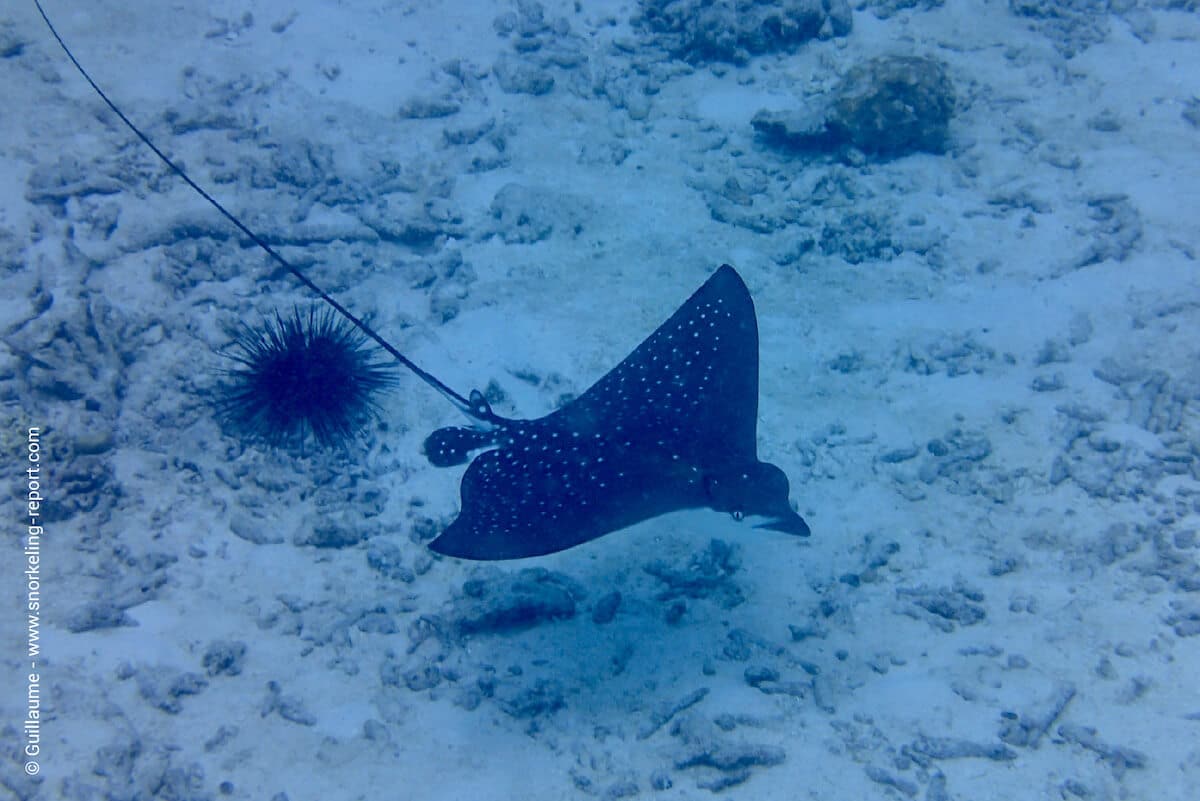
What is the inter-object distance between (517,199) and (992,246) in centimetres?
444

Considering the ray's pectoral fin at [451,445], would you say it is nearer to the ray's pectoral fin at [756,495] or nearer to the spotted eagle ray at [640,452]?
the spotted eagle ray at [640,452]

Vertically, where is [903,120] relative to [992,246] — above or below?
above

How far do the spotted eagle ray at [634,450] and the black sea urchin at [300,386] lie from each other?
180 millimetres

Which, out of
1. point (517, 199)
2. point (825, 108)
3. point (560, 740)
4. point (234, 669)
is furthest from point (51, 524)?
point (825, 108)

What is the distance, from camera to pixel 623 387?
433cm

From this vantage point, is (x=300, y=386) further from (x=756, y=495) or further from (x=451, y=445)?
(x=756, y=495)

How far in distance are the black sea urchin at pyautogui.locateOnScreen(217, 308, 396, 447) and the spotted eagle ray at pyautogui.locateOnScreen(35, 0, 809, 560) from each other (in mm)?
180

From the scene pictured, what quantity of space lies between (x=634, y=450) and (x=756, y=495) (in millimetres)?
777

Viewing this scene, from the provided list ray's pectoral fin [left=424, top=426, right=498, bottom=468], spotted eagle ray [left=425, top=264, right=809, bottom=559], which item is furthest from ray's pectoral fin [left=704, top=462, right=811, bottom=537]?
ray's pectoral fin [left=424, top=426, right=498, bottom=468]

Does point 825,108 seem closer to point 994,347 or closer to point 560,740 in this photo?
point 994,347

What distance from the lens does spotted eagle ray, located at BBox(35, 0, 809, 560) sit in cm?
320

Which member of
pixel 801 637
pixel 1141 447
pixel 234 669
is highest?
pixel 1141 447

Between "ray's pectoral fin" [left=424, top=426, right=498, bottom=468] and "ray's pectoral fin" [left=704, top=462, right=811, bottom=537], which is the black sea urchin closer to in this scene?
"ray's pectoral fin" [left=424, top=426, right=498, bottom=468]

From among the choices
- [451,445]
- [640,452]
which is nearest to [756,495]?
[640,452]
